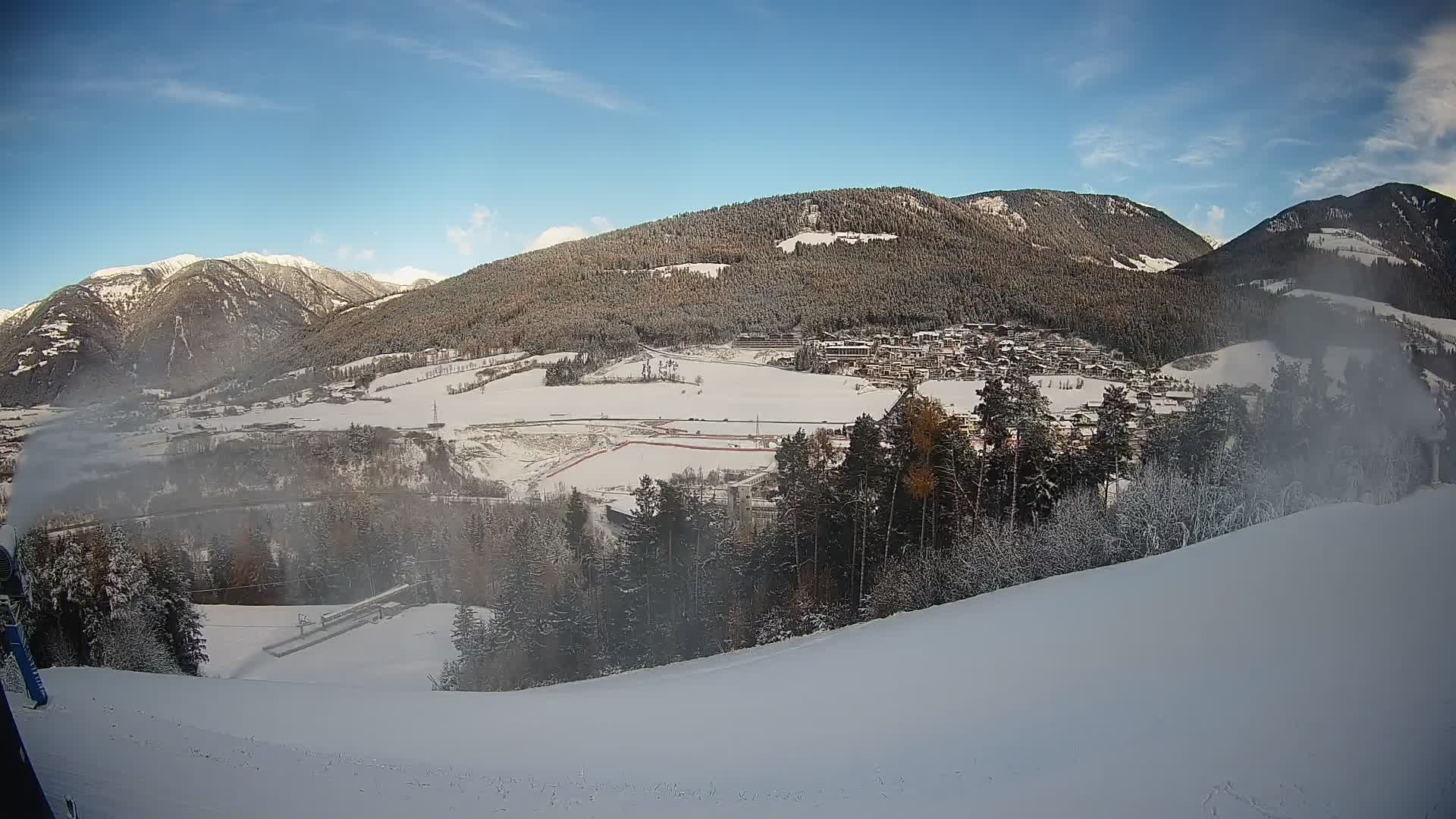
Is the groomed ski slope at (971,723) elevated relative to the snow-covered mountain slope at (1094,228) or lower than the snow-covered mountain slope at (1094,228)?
lower

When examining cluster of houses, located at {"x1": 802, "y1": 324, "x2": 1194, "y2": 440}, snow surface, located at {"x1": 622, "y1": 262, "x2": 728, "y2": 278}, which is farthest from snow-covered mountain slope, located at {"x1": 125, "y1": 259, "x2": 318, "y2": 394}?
cluster of houses, located at {"x1": 802, "y1": 324, "x2": 1194, "y2": 440}

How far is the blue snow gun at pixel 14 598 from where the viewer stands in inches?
145

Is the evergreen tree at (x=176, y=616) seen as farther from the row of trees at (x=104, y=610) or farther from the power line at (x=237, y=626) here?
the power line at (x=237, y=626)

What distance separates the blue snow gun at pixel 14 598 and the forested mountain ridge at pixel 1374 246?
39.9ft

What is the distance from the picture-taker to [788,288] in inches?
1048

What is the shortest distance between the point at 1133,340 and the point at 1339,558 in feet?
42.5

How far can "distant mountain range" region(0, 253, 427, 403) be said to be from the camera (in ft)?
59.7

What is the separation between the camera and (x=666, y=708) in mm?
8414

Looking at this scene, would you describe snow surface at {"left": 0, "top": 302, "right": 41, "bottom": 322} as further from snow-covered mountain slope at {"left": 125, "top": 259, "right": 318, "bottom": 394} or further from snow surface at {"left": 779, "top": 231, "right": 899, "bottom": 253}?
snow surface at {"left": 779, "top": 231, "right": 899, "bottom": 253}

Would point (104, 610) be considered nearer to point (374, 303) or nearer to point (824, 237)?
point (374, 303)

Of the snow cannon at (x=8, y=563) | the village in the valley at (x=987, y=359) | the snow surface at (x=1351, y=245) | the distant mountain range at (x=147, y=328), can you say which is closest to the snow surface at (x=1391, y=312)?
the snow surface at (x=1351, y=245)

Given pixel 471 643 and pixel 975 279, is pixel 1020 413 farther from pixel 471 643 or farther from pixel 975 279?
pixel 471 643

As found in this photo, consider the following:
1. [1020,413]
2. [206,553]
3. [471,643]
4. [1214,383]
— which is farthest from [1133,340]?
[206,553]

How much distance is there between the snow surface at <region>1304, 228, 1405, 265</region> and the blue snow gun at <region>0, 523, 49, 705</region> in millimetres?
15425
